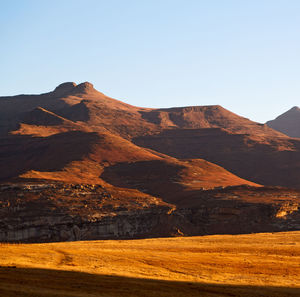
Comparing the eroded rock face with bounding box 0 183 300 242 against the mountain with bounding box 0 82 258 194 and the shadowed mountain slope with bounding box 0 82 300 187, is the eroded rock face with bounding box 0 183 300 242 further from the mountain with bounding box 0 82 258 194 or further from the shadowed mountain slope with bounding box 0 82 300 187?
the shadowed mountain slope with bounding box 0 82 300 187

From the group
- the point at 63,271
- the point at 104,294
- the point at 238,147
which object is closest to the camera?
the point at 104,294

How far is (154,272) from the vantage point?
3266 centimetres

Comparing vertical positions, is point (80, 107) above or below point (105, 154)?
above

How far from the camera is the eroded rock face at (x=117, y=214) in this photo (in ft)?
242

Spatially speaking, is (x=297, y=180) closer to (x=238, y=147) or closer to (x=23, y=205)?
(x=238, y=147)

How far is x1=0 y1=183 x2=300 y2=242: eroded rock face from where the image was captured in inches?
2899

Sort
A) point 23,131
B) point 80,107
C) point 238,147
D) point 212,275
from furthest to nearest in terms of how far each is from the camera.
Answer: point 80,107 → point 238,147 → point 23,131 → point 212,275

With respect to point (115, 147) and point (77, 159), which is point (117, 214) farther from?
point (115, 147)

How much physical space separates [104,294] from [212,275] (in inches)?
412

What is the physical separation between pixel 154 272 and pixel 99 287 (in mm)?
7253

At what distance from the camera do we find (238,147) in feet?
534

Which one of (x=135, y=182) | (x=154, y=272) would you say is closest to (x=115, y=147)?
(x=135, y=182)

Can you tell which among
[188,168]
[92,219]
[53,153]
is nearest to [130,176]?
[188,168]

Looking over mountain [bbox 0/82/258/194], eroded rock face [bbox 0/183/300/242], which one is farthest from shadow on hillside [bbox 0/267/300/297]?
mountain [bbox 0/82/258/194]
